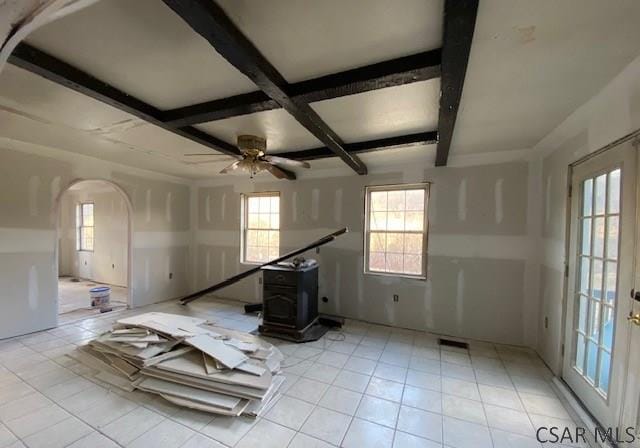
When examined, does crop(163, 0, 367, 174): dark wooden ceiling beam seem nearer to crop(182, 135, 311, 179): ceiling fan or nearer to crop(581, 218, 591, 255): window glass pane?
crop(182, 135, 311, 179): ceiling fan

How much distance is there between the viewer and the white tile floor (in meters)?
1.84

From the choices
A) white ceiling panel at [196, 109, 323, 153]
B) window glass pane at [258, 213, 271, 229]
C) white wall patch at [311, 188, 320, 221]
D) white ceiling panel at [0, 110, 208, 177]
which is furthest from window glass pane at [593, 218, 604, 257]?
white ceiling panel at [0, 110, 208, 177]

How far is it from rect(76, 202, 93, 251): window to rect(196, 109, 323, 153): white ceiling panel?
21.1 ft

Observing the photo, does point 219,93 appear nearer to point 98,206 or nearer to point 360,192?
point 360,192

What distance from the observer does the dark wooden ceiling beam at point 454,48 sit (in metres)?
1.09

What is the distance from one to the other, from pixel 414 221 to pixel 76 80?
3857 millimetres

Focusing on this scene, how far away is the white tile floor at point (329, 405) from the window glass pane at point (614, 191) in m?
1.68

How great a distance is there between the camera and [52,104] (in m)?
2.23

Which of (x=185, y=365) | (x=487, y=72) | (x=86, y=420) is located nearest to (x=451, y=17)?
(x=487, y=72)

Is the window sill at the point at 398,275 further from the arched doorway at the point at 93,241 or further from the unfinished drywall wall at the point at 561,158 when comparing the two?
the arched doorway at the point at 93,241

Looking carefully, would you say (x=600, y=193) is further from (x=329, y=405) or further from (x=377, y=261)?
(x=329, y=405)

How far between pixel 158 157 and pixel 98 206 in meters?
4.38

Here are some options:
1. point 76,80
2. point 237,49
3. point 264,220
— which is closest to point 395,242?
point 264,220

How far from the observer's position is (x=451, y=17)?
1134 mm
